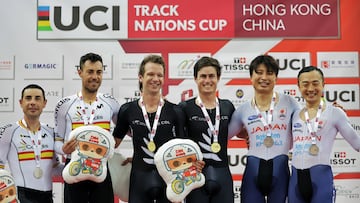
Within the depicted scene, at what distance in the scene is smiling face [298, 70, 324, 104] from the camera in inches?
120

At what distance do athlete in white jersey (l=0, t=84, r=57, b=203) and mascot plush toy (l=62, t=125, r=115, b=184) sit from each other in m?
0.54

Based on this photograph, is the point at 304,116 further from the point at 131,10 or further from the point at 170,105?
the point at 131,10

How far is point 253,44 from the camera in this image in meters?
4.55

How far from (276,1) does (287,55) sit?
0.58 meters

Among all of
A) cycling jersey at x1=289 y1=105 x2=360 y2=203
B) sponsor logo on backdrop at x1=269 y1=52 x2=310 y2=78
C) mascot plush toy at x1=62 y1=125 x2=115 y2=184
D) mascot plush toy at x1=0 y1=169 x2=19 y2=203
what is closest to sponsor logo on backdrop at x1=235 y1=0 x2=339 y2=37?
sponsor logo on backdrop at x1=269 y1=52 x2=310 y2=78

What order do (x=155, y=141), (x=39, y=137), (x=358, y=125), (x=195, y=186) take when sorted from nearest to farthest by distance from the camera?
(x=195, y=186)
(x=155, y=141)
(x=39, y=137)
(x=358, y=125)

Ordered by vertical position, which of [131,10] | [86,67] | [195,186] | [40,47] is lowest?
[195,186]

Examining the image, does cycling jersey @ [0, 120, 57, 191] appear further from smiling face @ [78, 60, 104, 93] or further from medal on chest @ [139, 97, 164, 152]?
medal on chest @ [139, 97, 164, 152]

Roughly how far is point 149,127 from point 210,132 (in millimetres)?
417

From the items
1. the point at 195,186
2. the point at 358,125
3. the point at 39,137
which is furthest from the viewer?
the point at 358,125

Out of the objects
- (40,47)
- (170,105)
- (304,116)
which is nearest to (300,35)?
(304,116)

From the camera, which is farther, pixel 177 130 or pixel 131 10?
pixel 131 10

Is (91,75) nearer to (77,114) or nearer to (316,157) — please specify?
(77,114)

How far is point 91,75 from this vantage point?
10.4 feet
